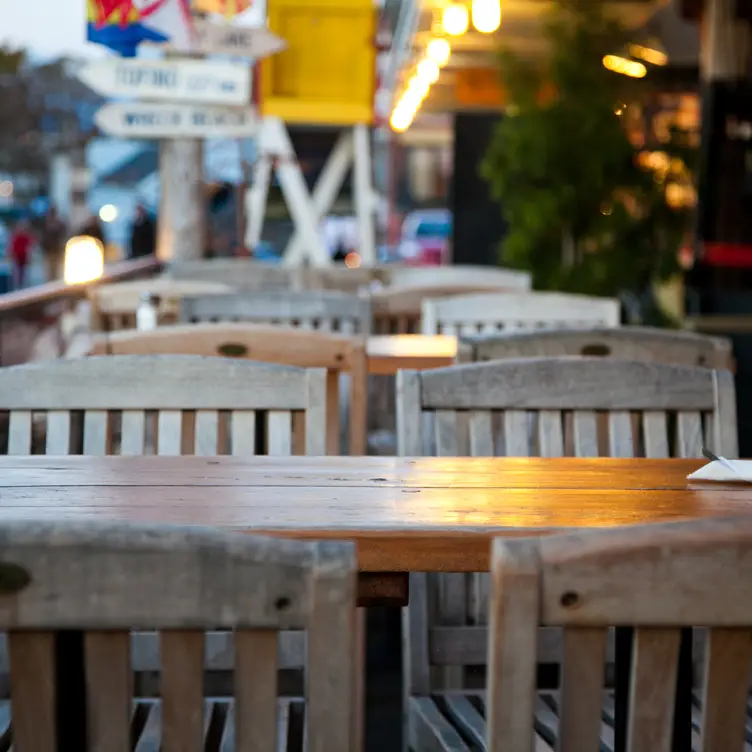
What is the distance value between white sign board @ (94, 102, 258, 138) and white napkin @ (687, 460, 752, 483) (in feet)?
14.6

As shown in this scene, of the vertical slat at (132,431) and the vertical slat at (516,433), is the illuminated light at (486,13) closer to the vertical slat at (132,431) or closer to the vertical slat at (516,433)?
the vertical slat at (516,433)

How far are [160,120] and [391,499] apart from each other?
14.8 ft

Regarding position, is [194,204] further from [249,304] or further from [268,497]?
[268,497]

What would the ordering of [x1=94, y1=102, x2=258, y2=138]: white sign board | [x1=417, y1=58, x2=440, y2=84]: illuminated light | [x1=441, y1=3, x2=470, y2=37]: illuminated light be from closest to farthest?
[x1=94, y1=102, x2=258, y2=138]: white sign board < [x1=441, y1=3, x2=470, y2=37]: illuminated light < [x1=417, y1=58, x2=440, y2=84]: illuminated light

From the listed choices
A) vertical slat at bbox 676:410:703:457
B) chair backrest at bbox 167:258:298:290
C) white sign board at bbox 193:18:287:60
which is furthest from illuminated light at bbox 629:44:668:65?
vertical slat at bbox 676:410:703:457

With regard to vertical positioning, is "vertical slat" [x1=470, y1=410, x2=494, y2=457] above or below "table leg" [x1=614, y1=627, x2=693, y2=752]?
above

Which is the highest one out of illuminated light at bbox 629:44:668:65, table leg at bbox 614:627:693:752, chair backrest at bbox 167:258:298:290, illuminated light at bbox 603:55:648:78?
illuminated light at bbox 629:44:668:65

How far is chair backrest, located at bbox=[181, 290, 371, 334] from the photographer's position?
4051 mm

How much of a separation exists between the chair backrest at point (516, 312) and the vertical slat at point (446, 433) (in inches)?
75.1

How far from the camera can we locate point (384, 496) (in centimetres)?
185

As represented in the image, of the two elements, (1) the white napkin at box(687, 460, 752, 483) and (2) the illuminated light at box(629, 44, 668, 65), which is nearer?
(1) the white napkin at box(687, 460, 752, 483)

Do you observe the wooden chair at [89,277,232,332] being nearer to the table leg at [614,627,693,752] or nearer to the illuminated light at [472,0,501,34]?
the illuminated light at [472,0,501,34]

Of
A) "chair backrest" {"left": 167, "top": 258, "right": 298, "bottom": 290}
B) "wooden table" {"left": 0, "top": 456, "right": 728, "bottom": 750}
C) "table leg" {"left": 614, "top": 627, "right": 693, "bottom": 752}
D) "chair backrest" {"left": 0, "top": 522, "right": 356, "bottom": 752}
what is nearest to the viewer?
"chair backrest" {"left": 0, "top": 522, "right": 356, "bottom": 752}

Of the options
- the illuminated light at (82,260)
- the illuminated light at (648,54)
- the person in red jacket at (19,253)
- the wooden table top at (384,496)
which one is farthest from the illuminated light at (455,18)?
the person in red jacket at (19,253)
